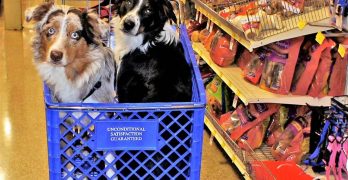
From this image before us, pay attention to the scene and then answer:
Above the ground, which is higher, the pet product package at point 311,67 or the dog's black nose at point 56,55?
the dog's black nose at point 56,55

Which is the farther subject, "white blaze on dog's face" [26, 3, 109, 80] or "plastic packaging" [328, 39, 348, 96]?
"plastic packaging" [328, 39, 348, 96]

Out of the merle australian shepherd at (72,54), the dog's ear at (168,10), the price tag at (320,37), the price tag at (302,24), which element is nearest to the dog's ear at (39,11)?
the merle australian shepherd at (72,54)

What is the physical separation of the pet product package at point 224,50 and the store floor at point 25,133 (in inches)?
26.6

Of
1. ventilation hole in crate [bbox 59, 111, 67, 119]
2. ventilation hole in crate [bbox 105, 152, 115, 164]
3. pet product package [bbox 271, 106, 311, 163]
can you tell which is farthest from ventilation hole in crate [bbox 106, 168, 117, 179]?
pet product package [bbox 271, 106, 311, 163]

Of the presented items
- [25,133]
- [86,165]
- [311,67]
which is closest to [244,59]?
[311,67]

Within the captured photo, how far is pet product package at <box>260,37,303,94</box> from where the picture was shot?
3.13m

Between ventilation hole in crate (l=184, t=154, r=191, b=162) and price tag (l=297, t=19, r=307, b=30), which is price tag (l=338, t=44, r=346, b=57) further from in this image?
ventilation hole in crate (l=184, t=154, r=191, b=162)

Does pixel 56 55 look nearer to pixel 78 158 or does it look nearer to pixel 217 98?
pixel 78 158

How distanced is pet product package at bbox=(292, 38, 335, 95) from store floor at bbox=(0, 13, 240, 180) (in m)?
0.79

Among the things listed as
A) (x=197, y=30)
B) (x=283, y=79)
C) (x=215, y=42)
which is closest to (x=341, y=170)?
(x=283, y=79)

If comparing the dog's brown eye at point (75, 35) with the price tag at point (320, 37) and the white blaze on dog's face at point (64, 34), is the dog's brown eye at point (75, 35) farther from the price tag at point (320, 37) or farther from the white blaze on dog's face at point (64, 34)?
the price tag at point (320, 37)

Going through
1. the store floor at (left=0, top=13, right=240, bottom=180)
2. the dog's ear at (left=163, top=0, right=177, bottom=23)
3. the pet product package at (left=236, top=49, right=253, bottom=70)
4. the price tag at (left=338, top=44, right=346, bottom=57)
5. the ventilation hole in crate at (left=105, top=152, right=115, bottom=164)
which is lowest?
the store floor at (left=0, top=13, right=240, bottom=180)

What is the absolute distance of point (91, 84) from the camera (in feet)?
7.26

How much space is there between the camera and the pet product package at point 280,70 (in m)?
3.13
